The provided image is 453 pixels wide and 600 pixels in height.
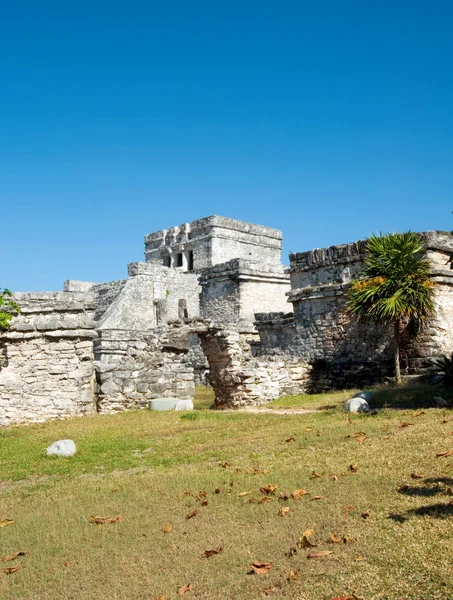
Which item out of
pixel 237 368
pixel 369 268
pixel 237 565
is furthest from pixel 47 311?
pixel 237 565

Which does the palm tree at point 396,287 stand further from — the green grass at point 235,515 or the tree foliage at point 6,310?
the tree foliage at point 6,310

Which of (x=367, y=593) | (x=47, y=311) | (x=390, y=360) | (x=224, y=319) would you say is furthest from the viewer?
(x=224, y=319)

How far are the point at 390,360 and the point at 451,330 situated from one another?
5.10ft

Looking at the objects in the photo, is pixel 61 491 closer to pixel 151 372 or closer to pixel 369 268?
pixel 151 372

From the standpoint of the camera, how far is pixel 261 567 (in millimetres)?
3760

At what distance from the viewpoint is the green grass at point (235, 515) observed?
11.8 ft

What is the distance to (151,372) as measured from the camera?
43.0 ft

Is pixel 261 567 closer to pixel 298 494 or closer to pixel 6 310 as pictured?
pixel 298 494

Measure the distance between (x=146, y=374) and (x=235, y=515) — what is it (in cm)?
842

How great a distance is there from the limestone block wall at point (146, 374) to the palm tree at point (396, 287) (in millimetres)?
4147

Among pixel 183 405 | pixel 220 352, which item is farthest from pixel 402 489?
pixel 220 352

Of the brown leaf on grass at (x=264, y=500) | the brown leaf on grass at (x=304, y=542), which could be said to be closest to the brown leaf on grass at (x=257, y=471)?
the brown leaf on grass at (x=264, y=500)

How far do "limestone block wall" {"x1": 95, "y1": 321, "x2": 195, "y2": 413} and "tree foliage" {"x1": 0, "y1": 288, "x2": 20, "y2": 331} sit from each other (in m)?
2.08

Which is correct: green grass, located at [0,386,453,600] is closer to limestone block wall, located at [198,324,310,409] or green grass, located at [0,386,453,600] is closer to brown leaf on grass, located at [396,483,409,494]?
brown leaf on grass, located at [396,483,409,494]
